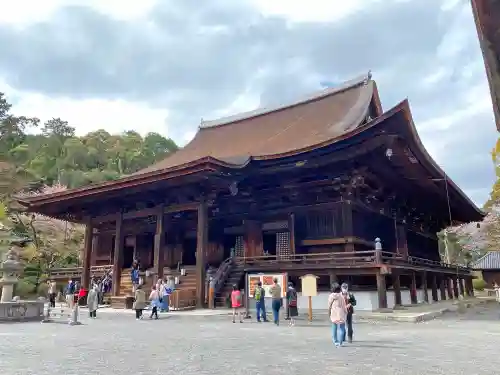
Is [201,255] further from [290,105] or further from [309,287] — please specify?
[290,105]

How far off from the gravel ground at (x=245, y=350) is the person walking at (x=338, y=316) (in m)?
0.26

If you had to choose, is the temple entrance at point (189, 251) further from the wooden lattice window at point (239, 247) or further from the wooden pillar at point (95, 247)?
the wooden pillar at point (95, 247)

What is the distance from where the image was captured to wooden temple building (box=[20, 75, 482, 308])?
1619cm

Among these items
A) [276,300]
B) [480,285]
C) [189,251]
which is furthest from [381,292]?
[480,285]

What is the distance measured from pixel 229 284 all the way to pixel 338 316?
9266 mm

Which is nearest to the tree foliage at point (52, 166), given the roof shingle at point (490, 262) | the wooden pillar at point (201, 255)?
the wooden pillar at point (201, 255)

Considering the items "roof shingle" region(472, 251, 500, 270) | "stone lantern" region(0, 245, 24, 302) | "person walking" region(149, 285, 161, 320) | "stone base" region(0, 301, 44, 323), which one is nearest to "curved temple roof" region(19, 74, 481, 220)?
"stone lantern" region(0, 245, 24, 302)

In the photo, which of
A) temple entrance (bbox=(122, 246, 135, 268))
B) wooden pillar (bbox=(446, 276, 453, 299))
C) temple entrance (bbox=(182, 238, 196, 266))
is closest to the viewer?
temple entrance (bbox=(182, 238, 196, 266))

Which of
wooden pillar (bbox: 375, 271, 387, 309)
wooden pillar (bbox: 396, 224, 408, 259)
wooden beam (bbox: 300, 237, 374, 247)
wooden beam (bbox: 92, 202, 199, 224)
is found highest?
wooden beam (bbox: 92, 202, 199, 224)

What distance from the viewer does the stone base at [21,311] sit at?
13.1 metres

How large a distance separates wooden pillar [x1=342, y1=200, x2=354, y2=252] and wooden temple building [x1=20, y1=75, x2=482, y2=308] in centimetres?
5

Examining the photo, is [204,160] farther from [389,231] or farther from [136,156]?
[136,156]

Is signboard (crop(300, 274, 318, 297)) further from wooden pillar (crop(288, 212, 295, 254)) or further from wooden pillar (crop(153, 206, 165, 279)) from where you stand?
wooden pillar (crop(153, 206, 165, 279))

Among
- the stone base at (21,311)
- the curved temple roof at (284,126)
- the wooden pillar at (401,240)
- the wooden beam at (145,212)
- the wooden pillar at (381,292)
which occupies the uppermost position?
the curved temple roof at (284,126)
